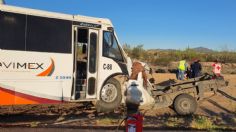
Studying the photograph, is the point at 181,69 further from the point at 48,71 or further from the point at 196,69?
the point at 48,71

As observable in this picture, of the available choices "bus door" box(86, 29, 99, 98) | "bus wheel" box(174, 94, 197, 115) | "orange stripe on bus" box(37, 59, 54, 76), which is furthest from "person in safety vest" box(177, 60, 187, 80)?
"orange stripe on bus" box(37, 59, 54, 76)

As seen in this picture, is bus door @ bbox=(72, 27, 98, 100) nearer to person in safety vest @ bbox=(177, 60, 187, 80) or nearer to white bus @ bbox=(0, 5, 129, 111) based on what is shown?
white bus @ bbox=(0, 5, 129, 111)

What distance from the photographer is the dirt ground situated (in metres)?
13.3

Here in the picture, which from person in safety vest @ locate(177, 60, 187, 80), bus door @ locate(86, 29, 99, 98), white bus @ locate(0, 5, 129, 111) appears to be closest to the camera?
white bus @ locate(0, 5, 129, 111)

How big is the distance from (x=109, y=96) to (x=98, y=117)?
133 cm

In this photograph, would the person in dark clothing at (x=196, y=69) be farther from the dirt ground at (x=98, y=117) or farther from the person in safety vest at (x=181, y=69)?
the dirt ground at (x=98, y=117)

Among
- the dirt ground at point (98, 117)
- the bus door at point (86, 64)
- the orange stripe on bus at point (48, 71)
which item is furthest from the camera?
the bus door at point (86, 64)

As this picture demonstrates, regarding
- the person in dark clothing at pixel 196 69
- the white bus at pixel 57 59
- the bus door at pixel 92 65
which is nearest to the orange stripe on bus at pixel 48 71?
the white bus at pixel 57 59

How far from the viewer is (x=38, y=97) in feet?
46.9

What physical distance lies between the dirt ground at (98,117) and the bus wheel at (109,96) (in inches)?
10.1

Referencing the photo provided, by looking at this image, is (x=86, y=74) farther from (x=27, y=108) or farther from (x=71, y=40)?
(x=27, y=108)

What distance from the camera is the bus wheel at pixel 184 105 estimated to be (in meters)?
16.1

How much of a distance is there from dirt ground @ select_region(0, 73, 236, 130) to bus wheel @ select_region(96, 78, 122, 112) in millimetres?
256

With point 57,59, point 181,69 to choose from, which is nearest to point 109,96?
point 57,59
